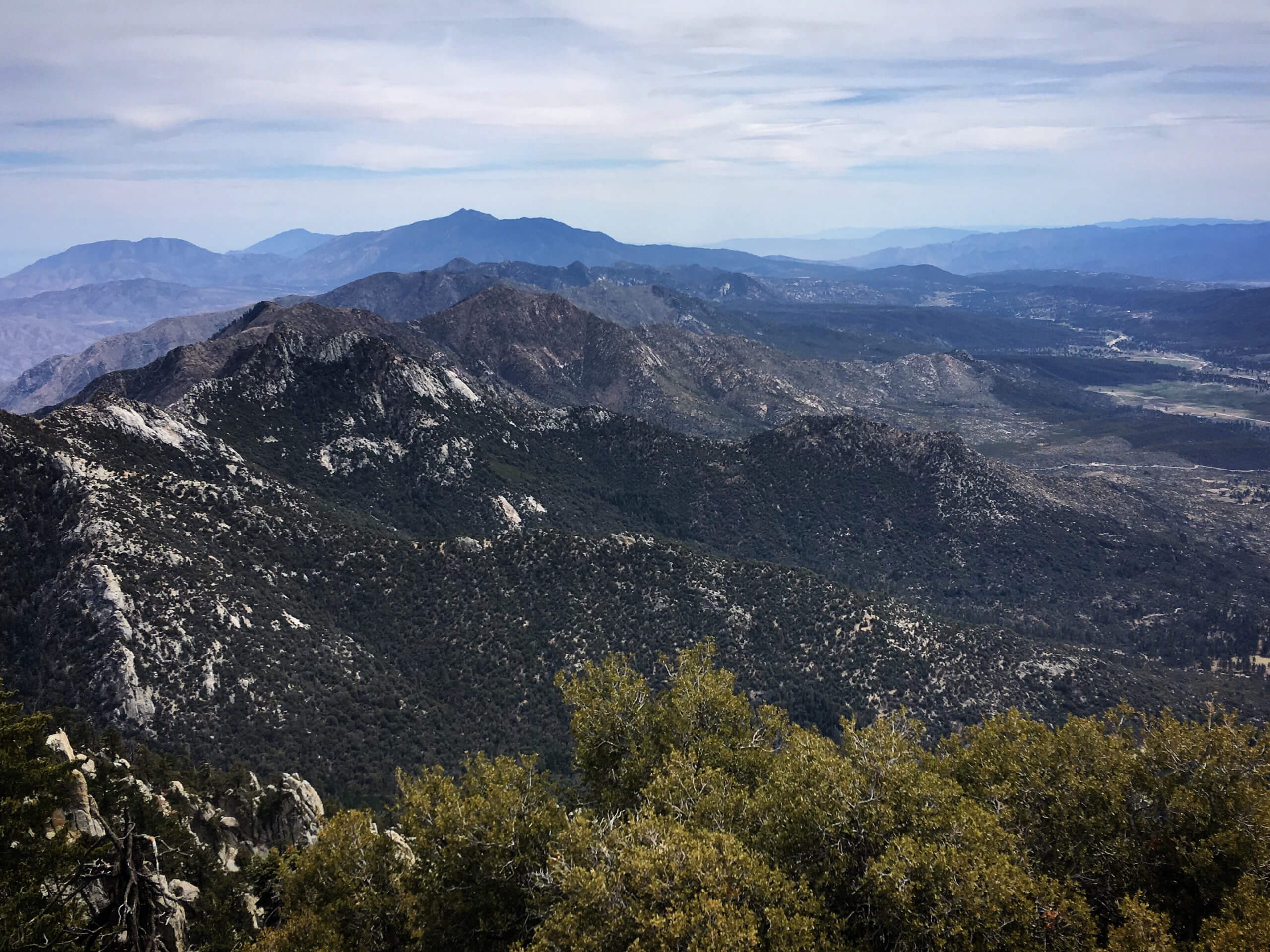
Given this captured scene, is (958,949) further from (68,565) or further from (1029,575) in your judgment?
(1029,575)

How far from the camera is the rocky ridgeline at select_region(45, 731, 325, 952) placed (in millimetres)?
25078

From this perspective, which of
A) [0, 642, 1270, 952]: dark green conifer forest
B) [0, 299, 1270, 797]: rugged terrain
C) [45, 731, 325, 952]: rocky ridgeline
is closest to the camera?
[0, 642, 1270, 952]: dark green conifer forest

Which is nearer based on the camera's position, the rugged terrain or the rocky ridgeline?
the rocky ridgeline

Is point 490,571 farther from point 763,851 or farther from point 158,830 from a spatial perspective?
point 763,851

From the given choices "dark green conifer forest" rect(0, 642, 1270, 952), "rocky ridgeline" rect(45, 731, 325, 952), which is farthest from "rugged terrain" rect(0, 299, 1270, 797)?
"dark green conifer forest" rect(0, 642, 1270, 952)

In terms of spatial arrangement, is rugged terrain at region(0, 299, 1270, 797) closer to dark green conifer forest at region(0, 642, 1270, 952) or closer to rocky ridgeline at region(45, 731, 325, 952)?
rocky ridgeline at region(45, 731, 325, 952)

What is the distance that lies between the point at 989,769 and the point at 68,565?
93.7m

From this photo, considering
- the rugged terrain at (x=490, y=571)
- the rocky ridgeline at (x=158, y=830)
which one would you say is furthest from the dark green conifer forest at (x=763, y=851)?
the rugged terrain at (x=490, y=571)

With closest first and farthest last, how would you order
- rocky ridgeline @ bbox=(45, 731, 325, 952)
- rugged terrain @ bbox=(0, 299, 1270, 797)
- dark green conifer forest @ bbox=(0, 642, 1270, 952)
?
dark green conifer forest @ bbox=(0, 642, 1270, 952) → rocky ridgeline @ bbox=(45, 731, 325, 952) → rugged terrain @ bbox=(0, 299, 1270, 797)

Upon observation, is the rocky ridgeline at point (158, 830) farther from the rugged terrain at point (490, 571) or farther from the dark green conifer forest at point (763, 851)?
the rugged terrain at point (490, 571)

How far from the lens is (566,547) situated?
386 feet

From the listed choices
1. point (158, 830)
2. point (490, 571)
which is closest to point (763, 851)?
point (158, 830)

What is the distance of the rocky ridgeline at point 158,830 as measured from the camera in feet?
82.3

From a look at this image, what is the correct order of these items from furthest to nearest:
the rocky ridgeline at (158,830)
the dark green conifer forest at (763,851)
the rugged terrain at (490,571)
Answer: the rugged terrain at (490,571), the rocky ridgeline at (158,830), the dark green conifer forest at (763,851)
